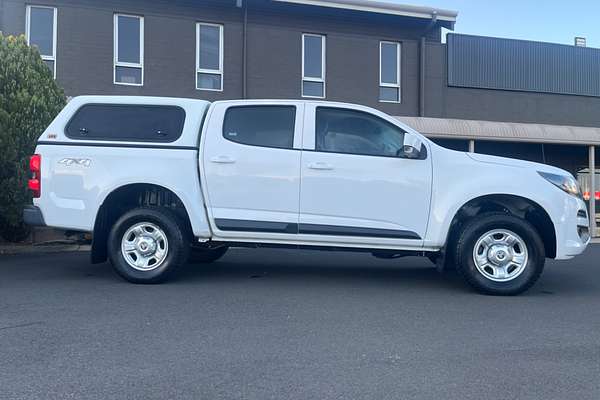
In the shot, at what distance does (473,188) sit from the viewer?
19.9 ft

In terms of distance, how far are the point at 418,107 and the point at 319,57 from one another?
305 centimetres

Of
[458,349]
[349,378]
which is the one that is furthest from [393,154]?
[349,378]

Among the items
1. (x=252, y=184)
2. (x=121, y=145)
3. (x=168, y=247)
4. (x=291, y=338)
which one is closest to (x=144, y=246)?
(x=168, y=247)

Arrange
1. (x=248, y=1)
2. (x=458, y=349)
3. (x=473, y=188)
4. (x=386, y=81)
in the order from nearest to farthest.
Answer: (x=458, y=349), (x=473, y=188), (x=248, y=1), (x=386, y=81)

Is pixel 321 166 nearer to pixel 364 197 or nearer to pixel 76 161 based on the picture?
pixel 364 197

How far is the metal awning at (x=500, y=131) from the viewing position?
46.2 feet

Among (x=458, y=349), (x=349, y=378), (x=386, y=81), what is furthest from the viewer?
(x=386, y=81)

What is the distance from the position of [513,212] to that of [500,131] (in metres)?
8.49

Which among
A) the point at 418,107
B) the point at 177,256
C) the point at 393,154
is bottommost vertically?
the point at 177,256

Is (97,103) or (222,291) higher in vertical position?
(97,103)

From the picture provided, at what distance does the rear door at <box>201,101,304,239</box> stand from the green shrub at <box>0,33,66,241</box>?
4228 mm

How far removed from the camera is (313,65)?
1486 centimetres

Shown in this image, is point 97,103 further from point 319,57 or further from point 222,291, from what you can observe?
point 319,57

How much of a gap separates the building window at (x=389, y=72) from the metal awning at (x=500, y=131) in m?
0.86
